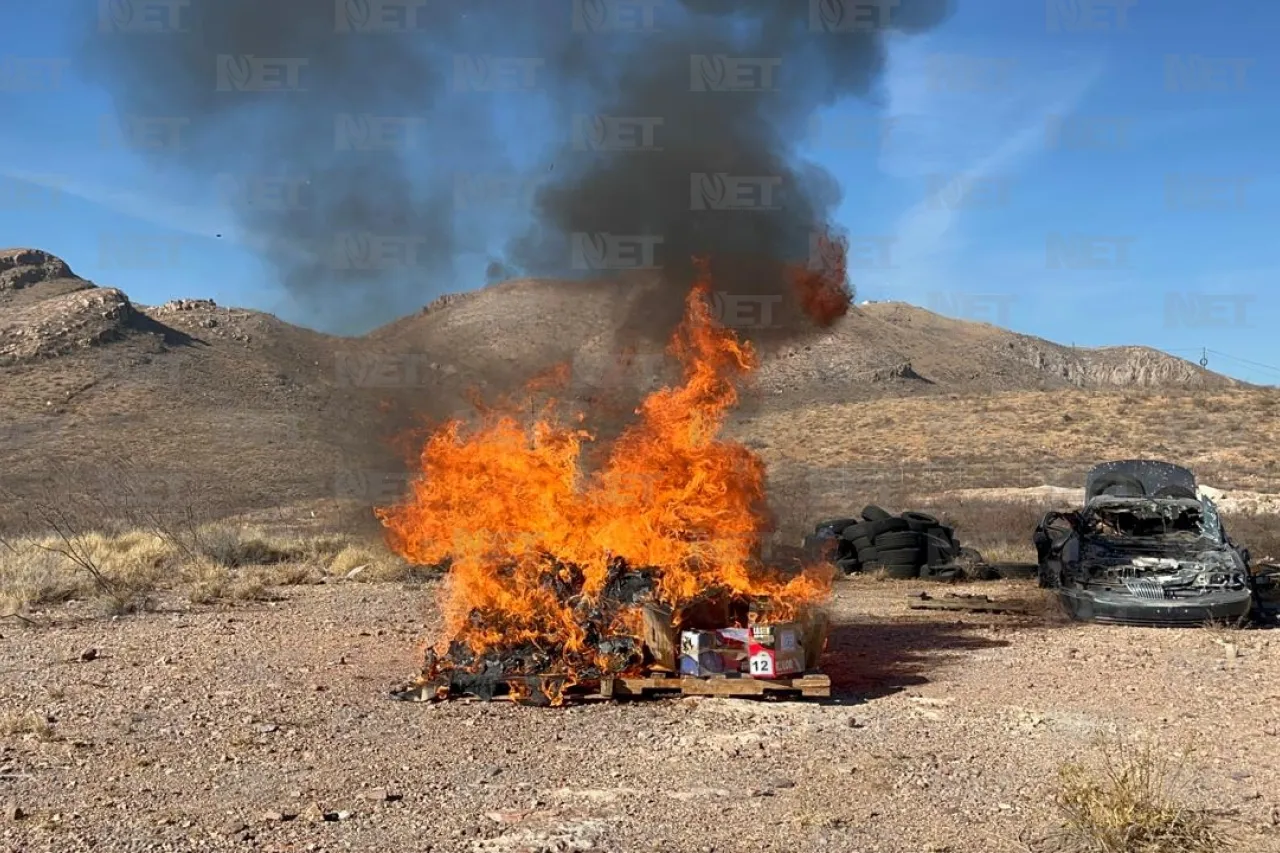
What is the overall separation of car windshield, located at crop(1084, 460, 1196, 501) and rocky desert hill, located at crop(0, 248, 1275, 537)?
450cm

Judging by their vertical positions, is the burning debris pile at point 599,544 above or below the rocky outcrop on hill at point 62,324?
below

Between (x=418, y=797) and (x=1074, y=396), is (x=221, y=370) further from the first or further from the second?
(x=418, y=797)

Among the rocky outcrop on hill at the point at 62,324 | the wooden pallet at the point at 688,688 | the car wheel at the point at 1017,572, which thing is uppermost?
the rocky outcrop on hill at the point at 62,324

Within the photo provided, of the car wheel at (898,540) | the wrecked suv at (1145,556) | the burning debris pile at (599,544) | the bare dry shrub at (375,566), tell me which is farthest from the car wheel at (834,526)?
the burning debris pile at (599,544)

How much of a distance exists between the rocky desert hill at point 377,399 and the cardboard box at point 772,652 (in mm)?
3521

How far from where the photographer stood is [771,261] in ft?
37.1

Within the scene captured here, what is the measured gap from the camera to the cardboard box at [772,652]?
Result: 337 inches

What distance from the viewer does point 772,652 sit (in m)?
8.55

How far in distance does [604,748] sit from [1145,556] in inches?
310

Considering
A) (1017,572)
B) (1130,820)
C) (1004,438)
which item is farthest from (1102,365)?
(1130,820)

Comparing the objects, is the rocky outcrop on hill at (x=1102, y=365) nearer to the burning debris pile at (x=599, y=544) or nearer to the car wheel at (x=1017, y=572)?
the car wheel at (x=1017, y=572)

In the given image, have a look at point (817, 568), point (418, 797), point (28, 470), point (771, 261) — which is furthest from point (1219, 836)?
point (28, 470)

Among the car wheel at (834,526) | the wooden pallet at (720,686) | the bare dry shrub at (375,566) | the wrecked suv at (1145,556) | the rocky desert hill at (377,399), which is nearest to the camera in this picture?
the wooden pallet at (720,686)

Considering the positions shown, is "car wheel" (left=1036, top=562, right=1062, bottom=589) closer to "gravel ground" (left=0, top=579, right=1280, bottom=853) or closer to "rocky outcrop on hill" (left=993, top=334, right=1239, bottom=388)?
"gravel ground" (left=0, top=579, right=1280, bottom=853)
